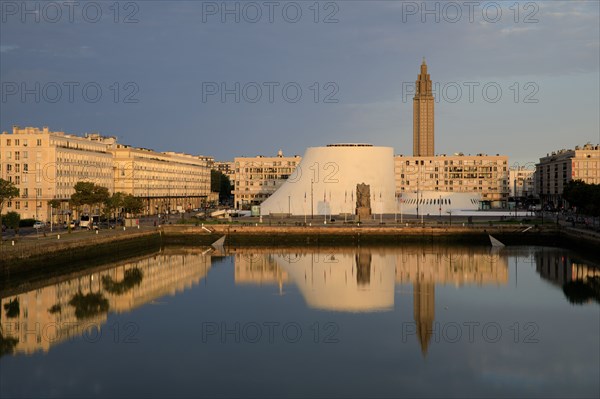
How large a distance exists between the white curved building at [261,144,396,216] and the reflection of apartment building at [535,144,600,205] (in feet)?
72.3

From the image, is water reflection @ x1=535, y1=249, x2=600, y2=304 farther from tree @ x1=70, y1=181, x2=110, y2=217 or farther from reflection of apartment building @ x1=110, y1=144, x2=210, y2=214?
reflection of apartment building @ x1=110, y1=144, x2=210, y2=214

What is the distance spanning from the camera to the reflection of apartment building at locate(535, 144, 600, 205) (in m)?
86.6

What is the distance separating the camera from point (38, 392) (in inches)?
619

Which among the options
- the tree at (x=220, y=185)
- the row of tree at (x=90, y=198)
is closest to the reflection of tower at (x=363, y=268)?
the row of tree at (x=90, y=198)

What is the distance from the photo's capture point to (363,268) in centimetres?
3603

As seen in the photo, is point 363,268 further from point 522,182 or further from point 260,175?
point 522,182

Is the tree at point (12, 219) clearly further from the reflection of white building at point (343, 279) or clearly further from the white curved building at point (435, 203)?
the white curved building at point (435, 203)

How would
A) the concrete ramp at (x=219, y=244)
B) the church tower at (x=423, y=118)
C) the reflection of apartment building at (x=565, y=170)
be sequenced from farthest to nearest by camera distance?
the church tower at (x=423, y=118), the reflection of apartment building at (x=565, y=170), the concrete ramp at (x=219, y=244)

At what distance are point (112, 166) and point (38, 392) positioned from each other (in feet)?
187

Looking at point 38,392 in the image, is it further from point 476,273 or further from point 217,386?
point 476,273

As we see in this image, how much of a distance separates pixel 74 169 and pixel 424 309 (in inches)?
1659

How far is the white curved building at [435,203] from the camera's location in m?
72.6

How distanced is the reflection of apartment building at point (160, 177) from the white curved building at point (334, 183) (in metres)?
14.2

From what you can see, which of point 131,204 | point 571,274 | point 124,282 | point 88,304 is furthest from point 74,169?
point 571,274
